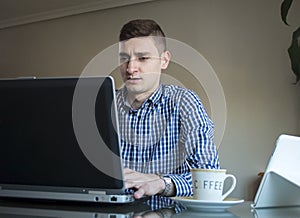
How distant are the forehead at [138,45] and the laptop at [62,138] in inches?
27.8

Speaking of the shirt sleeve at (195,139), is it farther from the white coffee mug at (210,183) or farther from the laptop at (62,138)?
the laptop at (62,138)

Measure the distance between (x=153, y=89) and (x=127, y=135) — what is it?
203mm

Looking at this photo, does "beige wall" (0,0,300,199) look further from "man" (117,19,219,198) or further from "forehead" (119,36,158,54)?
"forehead" (119,36,158,54)

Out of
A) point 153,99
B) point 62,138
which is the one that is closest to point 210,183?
point 62,138

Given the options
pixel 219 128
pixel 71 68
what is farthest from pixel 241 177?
pixel 71 68

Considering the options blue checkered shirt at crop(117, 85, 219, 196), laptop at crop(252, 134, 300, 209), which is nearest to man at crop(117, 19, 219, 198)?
blue checkered shirt at crop(117, 85, 219, 196)

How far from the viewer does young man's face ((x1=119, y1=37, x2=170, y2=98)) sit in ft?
5.52

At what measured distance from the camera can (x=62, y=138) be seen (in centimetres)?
100

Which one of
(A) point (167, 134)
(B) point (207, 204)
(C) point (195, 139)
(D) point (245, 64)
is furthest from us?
(D) point (245, 64)

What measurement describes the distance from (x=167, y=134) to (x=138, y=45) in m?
0.35

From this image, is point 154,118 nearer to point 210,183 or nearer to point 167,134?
point 167,134

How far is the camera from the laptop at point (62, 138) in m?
0.97

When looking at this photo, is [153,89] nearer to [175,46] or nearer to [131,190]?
[131,190]

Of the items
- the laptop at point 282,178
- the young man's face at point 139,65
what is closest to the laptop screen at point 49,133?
the laptop at point 282,178
